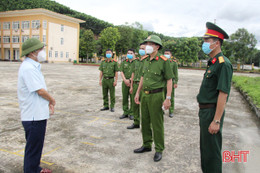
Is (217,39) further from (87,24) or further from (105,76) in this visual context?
(87,24)

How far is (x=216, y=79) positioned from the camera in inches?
92.2

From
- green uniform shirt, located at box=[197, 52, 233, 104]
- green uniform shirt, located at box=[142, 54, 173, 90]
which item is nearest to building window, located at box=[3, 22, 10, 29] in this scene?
green uniform shirt, located at box=[142, 54, 173, 90]

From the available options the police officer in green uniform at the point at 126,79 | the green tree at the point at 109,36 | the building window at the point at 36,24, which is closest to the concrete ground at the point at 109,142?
the police officer in green uniform at the point at 126,79

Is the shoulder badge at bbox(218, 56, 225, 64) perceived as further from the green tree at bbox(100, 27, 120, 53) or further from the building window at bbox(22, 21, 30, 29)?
the building window at bbox(22, 21, 30, 29)

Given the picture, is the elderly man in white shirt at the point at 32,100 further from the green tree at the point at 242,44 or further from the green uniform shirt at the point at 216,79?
the green tree at the point at 242,44

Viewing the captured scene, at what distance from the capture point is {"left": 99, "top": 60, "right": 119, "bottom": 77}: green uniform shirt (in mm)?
6266

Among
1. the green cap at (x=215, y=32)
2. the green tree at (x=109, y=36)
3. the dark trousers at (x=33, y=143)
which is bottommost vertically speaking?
the dark trousers at (x=33, y=143)

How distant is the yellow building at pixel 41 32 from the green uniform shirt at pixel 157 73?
39057mm

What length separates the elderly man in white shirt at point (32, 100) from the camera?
2363 millimetres

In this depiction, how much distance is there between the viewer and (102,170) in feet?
9.85

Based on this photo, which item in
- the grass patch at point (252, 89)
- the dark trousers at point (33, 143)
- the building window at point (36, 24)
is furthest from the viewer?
the building window at point (36, 24)

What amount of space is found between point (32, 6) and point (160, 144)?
206ft

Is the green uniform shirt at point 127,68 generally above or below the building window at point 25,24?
below

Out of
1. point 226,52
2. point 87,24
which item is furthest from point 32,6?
point 226,52
